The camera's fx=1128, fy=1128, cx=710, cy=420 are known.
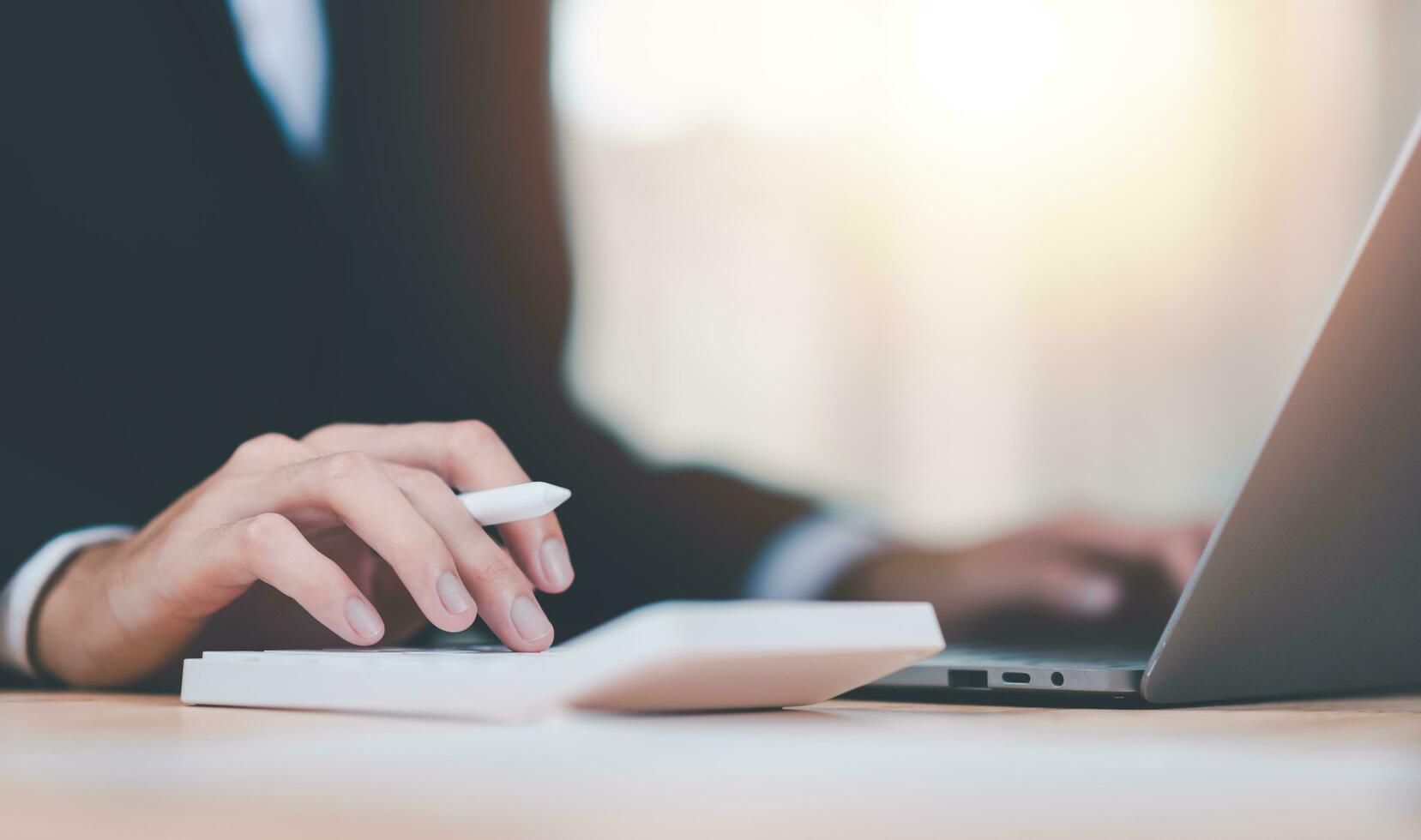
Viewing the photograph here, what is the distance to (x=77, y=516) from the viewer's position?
2.61ft

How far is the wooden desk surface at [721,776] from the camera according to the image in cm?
19

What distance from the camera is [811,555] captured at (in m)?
0.83

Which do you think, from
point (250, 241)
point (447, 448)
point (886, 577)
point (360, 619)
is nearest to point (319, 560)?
point (360, 619)

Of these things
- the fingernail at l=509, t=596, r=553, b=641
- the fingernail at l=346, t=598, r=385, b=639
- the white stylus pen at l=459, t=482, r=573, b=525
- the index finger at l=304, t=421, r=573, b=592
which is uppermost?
the index finger at l=304, t=421, r=573, b=592

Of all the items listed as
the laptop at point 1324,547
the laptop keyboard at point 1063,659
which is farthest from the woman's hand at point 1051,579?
the laptop at point 1324,547

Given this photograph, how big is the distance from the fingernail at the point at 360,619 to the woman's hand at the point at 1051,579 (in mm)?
390

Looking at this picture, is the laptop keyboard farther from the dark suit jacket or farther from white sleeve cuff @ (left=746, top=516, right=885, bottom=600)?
the dark suit jacket

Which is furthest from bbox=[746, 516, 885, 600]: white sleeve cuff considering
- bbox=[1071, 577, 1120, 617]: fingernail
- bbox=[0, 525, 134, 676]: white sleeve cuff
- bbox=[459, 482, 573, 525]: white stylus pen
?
bbox=[0, 525, 134, 676]: white sleeve cuff

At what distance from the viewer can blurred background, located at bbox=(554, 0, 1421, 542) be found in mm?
696

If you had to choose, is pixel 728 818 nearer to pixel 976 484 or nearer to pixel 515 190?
pixel 976 484

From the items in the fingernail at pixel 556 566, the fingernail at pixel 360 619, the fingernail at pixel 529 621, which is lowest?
the fingernail at pixel 529 621

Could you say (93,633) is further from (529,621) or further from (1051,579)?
(1051,579)

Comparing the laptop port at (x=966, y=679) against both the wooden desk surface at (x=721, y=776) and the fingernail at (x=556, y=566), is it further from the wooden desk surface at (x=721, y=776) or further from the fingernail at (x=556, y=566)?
the fingernail at (x=556, y=566)

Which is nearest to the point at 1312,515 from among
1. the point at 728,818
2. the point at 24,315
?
the point at 728,818
